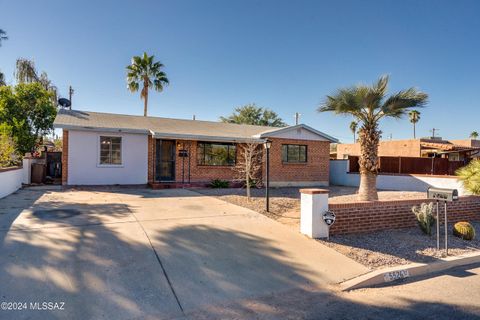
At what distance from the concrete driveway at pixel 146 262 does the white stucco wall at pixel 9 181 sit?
2551 mm

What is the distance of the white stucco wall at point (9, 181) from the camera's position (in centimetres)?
979

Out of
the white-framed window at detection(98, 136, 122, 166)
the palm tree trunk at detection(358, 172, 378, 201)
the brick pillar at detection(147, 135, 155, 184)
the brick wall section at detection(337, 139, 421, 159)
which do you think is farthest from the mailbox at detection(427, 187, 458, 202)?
the brick wall section at detection(337, 139, 421, 159)

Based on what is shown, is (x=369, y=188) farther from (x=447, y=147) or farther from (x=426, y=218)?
(x=447, y=147)

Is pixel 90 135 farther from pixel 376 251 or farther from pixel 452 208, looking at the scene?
pixel 452 208

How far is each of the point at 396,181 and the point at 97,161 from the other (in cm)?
1614

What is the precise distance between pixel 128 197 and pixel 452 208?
1048 cm

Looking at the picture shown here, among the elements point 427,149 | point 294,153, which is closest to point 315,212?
point 294,153

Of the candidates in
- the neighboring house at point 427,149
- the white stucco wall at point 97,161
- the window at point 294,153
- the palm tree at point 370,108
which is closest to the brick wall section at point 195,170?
the white stucco wall at point 97,161

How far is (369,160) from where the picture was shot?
34.1 feet

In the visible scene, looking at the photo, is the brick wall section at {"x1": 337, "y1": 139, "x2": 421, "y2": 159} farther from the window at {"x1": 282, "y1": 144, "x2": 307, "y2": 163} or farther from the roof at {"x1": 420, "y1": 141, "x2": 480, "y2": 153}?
the window at {"x1": 282, "y1": 144, "x2": 307, "y2": 163}

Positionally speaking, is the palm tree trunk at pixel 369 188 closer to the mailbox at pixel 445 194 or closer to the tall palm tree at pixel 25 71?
the mailbox at pixel 445 194

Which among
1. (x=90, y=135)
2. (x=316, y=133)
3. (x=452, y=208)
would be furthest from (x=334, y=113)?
(x=90, y=135)

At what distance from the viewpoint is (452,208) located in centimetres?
852

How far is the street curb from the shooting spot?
4645mm
